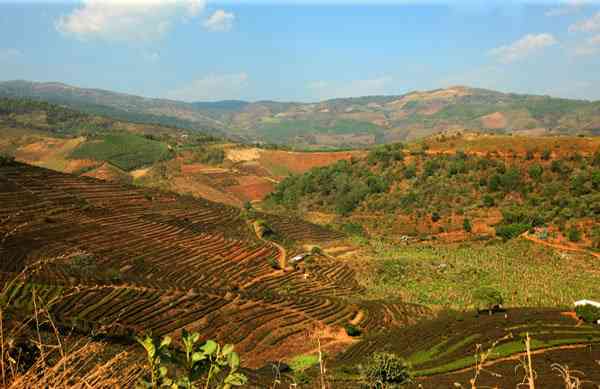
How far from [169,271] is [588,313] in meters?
31.7

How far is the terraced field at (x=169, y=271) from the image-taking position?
31297 mm

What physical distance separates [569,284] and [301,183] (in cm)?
5699

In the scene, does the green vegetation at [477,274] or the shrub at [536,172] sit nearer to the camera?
the green vegetation at [477,274]

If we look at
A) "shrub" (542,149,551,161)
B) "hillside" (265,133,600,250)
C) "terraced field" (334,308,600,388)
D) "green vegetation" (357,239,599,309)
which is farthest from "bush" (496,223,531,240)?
"terraced field" (334,308,600,388)

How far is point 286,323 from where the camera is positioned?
3478cm

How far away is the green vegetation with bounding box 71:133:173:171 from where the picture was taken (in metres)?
115

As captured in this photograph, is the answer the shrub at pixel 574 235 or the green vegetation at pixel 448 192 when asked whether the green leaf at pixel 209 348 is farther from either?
the green vegetation at pixel 448 192

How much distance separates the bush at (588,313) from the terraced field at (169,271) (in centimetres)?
1169

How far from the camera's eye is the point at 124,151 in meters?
121

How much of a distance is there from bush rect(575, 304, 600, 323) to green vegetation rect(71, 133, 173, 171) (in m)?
102

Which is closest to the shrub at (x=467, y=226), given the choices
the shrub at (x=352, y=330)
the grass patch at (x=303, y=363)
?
the shrub at (x=352, y=330)

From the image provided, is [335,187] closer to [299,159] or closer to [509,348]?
[299,159]

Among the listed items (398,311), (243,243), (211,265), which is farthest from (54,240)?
(398,311)

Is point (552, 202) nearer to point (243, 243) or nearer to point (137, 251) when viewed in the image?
point (243, 243)
